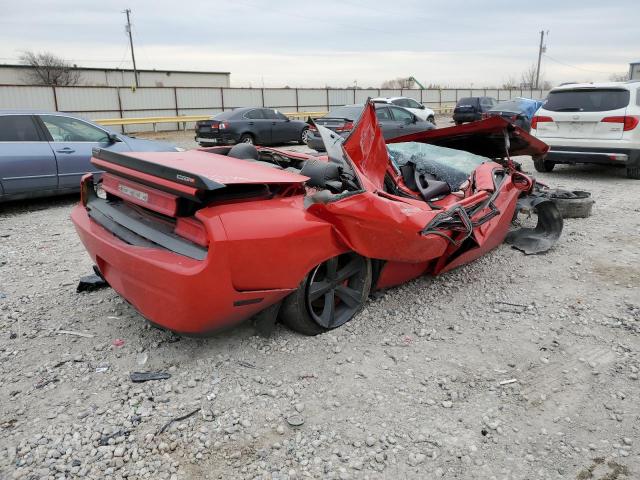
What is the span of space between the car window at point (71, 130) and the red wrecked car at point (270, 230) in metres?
4.10

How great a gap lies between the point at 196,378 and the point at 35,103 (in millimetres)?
22511

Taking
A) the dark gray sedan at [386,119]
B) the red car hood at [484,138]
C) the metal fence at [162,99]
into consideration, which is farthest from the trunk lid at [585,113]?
the metal fence at [162,99]

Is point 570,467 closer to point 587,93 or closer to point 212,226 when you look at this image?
point 212,226

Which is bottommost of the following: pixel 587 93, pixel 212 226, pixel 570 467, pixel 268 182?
pixel 570 467

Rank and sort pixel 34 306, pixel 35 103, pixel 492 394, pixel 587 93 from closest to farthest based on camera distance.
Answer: pixel 492 394 → pixel 34 306 → pixel 587 93 → pixel 35 103

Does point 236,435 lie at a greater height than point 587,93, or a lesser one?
lesser

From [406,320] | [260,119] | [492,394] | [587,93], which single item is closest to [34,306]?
[406,320]

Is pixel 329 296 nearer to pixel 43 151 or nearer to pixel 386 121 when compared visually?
pixel 43 151

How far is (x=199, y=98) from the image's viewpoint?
26.0 metres

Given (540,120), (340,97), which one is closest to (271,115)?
(540,120)

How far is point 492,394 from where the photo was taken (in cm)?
275

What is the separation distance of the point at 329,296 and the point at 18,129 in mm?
5768

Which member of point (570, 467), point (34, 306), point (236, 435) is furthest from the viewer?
point (34, 306)

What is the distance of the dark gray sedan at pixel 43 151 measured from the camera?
666 centimetres
